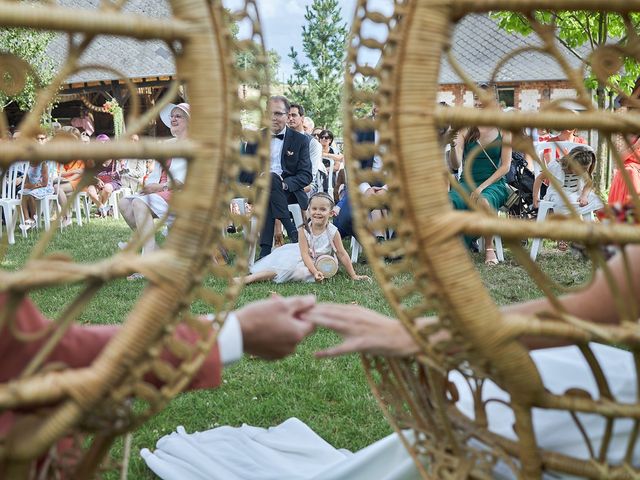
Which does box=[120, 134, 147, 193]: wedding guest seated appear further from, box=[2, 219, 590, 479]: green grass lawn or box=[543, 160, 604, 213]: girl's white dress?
box=[543, 160, 604, 213]: girl's white dress

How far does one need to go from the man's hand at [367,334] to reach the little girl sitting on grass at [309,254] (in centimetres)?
449

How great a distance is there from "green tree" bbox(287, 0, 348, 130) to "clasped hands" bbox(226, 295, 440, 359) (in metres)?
32.0

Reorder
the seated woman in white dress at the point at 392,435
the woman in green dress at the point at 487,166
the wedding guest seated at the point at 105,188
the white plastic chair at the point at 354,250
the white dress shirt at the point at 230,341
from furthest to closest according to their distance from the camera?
the wedding guest seated at the point at 105,188, the white plastic chair at the point at 354,250, the woman in green dress at the point at 487,166, the white dress shirt at the point at 230,341, the seated woman in white dress at the point at 392,435

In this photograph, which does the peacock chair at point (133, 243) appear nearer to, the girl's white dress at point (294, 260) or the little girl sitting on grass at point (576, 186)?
the girl's white dress at point (294, 260)

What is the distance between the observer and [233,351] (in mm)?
1316

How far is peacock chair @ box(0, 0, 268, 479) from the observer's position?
2.89ft

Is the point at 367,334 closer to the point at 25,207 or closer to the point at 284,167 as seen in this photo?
the point at 284,167

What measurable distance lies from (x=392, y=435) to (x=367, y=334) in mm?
641

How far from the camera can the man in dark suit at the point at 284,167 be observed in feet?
22.5

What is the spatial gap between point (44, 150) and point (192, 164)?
0.67 ft

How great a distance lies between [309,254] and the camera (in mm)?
5992

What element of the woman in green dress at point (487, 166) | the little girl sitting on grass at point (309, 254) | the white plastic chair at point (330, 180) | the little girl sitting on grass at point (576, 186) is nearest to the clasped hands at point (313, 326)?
the little girl sitting on grass at point (309, 254)

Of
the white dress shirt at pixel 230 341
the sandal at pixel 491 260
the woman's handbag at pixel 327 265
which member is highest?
the white dress shirt at pixel 230 341

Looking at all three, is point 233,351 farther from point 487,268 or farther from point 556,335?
point 487,268
